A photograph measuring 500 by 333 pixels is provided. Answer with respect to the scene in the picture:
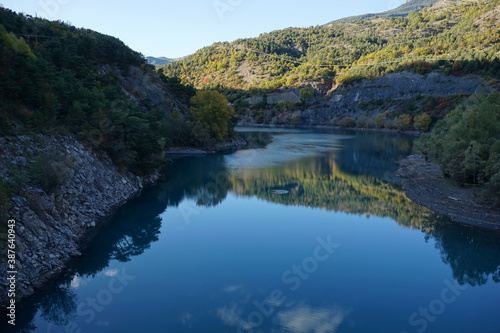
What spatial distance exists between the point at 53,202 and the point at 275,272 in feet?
33.8

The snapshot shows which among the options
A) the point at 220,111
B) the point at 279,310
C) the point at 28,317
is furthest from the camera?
the point at 220,111

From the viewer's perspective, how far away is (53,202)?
16.7 m

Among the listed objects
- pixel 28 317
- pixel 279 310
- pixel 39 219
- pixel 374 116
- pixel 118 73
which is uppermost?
pixel 118 73

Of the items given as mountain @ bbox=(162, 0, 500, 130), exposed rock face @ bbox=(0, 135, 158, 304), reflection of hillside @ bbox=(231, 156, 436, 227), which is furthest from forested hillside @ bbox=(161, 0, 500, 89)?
exposed rock face @ bbox=(0, 135, 158, 304)

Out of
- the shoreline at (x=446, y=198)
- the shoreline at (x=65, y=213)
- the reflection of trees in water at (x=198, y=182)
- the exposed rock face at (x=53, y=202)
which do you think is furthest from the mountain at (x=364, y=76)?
the exposed rock face at (x=53, y=202)

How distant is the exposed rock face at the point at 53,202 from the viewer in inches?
529

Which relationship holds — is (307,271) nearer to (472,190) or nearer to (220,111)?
(472,190)

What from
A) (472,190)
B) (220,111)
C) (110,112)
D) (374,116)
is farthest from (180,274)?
(374,116)

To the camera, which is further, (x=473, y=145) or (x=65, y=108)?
(x=65, y=108)

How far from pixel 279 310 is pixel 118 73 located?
46.2 metres

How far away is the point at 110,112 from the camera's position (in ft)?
90.6

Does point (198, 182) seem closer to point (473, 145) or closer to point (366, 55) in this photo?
point (473, 145)

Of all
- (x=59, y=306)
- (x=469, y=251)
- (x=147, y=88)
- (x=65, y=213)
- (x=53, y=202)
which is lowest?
(x=469, y=251)

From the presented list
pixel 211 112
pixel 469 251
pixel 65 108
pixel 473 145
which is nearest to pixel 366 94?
pixel 211 112
